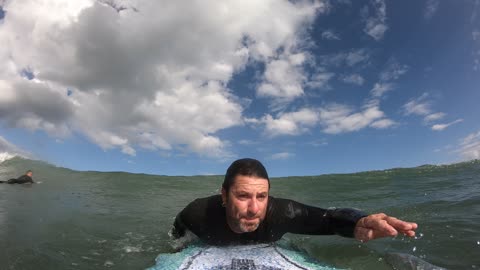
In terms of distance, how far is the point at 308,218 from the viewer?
4562 millimetres

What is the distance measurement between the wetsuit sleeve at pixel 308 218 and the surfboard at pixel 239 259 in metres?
0.33

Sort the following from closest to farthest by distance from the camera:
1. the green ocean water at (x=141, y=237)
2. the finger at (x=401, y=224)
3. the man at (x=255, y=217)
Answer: the finger at (x=401, y=224), the man at (x=255, y=217), the green ocean water at (x=141, y=237)

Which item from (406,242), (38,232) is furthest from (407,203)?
(38,232)

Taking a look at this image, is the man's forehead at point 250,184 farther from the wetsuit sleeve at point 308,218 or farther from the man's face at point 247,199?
the wetsuit sleeve at point 308,218

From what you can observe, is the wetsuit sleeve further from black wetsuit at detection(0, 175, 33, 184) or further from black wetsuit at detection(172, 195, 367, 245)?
black wetsuit at detection(0, 175, 33, 184)

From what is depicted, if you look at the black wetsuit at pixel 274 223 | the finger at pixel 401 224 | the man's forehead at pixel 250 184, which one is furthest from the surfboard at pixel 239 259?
the finger at pixel 401 224

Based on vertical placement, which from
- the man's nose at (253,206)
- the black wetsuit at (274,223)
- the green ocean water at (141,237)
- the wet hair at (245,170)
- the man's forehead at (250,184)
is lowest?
the green ocean water at (141,237)

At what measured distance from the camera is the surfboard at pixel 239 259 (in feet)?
12.0

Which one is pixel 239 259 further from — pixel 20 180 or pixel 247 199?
pixel 20 180

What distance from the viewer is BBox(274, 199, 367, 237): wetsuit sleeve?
433 cm

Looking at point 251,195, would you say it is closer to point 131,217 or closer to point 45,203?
point 131,217

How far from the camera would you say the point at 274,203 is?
468cm

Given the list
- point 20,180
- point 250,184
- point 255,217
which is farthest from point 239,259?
point 20,180

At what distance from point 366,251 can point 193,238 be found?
2.54 meters
